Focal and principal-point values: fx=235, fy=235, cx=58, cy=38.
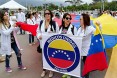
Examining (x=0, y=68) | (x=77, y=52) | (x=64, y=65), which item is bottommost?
(x=0, y=68)

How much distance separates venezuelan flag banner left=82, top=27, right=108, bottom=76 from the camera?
4.81 meters

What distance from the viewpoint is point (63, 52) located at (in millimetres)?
5094

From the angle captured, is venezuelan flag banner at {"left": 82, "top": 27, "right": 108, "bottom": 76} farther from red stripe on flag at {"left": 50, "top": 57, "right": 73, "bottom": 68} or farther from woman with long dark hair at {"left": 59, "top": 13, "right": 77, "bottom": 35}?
woman with long dark hair at {"left": 59, "top": 13, "right": 77, "bottom": 35}

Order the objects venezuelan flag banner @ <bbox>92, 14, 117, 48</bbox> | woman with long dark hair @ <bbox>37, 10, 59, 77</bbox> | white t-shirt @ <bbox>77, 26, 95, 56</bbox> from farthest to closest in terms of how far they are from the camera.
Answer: venezuelan flag banner @ <bbox>92, 14, 117, 48</bbox>, woman with long dark hair @ <bbox>37, 10, 59, 77</bbox>, white t-shirt @ <bbox>77, 26, 95, 56</bbox>

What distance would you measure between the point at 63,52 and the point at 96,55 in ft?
2.38

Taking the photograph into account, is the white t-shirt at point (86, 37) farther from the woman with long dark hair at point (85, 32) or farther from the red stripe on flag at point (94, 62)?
the red stripe on flag at point (94, 62)

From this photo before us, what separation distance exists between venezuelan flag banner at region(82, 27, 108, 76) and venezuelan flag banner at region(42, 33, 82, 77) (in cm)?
22

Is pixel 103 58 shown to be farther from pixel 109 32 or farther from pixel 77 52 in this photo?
pixel 109 32

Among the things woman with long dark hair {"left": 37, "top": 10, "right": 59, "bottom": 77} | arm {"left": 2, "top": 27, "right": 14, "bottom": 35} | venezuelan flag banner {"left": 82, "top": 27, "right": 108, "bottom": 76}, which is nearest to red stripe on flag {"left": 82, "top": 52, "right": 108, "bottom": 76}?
venezuelan flag banner {"left": 82, "top": 27, "right": 108, "bottom": 76}

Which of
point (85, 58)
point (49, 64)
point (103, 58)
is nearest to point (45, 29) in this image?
point (49, 64)

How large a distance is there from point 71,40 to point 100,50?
2.09ft

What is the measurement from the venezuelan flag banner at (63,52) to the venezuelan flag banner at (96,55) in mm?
218

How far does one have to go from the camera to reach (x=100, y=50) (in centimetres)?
481

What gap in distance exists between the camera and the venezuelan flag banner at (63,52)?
495 centimetres
